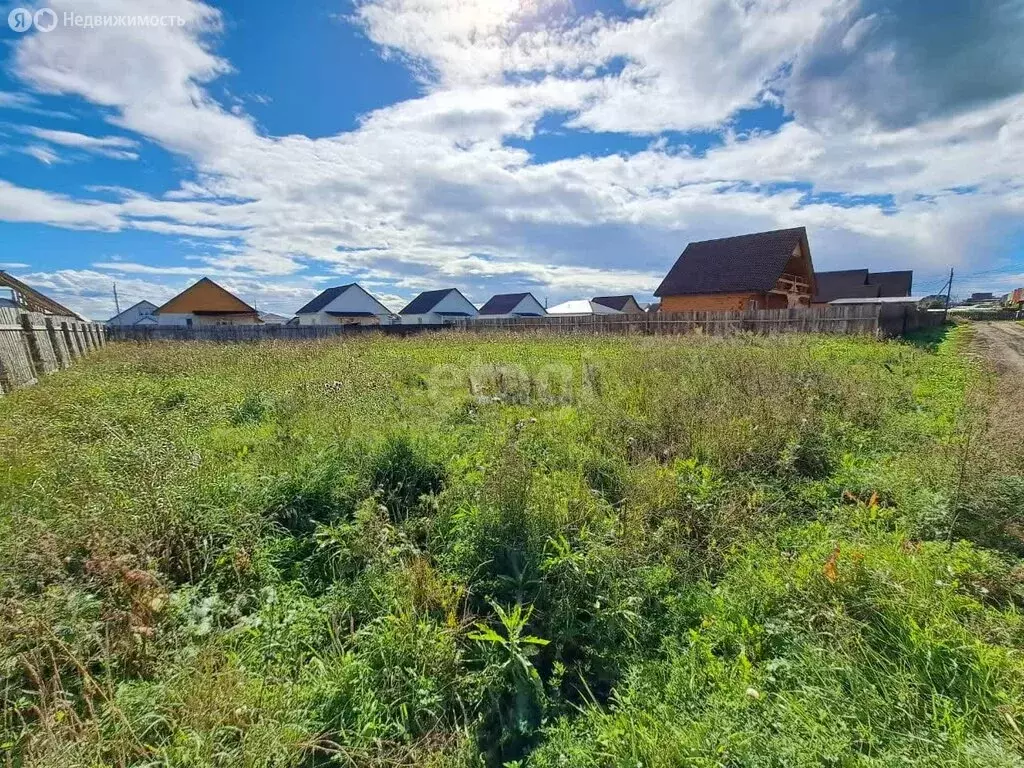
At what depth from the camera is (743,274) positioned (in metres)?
20.6

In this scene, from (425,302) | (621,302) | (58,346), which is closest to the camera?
(58,346)

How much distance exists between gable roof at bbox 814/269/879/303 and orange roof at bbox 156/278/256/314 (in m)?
53.4

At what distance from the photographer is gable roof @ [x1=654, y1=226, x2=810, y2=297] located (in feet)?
65.5

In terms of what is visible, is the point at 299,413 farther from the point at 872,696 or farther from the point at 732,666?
the point at 872,696

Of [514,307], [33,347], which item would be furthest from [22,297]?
[514,307]

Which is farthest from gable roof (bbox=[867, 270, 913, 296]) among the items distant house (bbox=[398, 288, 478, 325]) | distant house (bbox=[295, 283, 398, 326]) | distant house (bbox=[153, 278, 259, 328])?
distant house (bbox=[153, 278, 259, 328])

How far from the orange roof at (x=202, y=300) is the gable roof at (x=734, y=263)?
3590 cm

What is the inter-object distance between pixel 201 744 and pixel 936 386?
9627 millimetres

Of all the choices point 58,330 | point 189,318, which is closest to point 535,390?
point 58,330

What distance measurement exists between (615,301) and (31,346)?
51.7 m

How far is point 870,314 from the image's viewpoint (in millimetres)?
13945

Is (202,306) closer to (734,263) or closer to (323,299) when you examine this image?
(323,299)

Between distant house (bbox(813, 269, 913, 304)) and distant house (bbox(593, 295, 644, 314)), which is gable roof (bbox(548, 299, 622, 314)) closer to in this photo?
distant house (bbox(593, 295, 644, 314))

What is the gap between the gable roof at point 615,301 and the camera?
5223 centimetres
